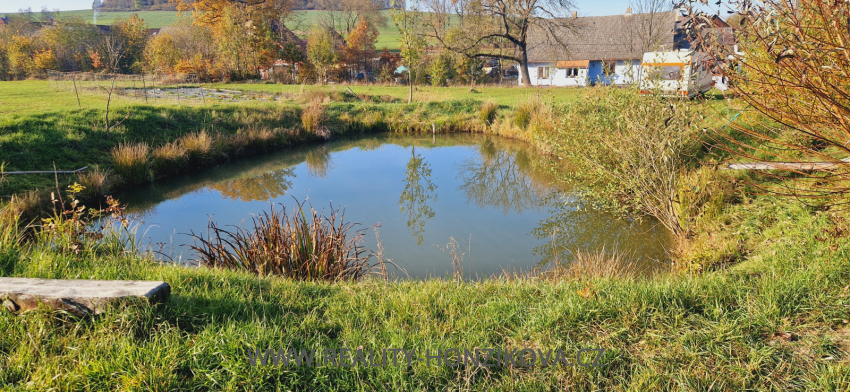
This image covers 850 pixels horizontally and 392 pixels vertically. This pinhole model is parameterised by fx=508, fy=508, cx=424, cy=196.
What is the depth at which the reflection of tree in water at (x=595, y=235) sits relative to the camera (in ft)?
20.3

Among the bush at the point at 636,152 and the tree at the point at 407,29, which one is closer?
the bush at the point at 636,152

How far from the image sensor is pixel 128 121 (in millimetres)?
11469

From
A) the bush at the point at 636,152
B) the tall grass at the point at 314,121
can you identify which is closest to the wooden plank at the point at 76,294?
the bush at the point at 636,152

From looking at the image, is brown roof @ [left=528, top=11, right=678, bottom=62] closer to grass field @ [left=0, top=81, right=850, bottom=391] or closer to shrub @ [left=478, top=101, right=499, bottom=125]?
shrub @ [left=478, top=101, right=499, bottom=125]

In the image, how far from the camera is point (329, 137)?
52.1 feet

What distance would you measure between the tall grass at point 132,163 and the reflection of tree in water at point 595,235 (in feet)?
24.6

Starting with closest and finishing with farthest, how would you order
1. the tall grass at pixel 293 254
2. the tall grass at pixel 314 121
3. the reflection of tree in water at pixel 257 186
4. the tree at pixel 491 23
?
the tall grass at pixel 293 254 → the reflection of tree in water at pixel 257 186 → the tall grass at pixel 314 121 → the tree at pixel 491 23

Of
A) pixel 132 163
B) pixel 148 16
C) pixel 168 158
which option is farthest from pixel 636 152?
pixel 148 16

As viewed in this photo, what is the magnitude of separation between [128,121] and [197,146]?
1.74 metres

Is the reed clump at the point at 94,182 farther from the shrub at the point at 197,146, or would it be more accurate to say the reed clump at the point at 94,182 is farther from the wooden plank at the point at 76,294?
the wooden plank at the point at 76,294

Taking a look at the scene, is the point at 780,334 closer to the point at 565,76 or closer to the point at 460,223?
the point at 460,223

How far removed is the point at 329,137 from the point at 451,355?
13.9m

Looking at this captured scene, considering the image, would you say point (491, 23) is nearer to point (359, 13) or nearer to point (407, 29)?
point (407, 29)

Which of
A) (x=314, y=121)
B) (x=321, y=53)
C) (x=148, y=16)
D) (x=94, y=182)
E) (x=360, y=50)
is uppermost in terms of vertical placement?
(x=148, y=16)
